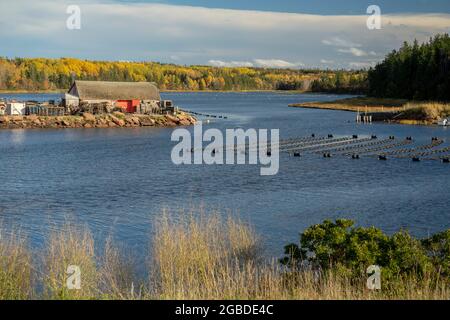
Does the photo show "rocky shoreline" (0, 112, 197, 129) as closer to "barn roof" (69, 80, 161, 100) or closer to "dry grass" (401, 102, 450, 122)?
"barn roof" (69, 80, 161, 100)

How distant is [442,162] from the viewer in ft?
130

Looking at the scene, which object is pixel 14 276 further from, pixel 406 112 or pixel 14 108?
pixel 406 112

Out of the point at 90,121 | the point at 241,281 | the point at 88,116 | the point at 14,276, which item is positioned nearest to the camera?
the point at 241,281

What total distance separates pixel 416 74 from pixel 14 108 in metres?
63.0

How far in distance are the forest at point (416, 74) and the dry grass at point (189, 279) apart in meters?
86.2

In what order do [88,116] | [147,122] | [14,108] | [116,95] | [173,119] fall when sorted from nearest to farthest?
1. [88,116]
2. [14,108]
3. [147,122]
4. [173,119]
5. [116,95]

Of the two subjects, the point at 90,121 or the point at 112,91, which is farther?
the point at 112,91

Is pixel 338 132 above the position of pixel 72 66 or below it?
below

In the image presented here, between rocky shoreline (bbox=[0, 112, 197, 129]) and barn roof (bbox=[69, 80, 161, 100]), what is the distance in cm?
279

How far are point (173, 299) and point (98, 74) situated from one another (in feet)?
615

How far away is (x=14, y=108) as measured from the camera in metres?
69.1

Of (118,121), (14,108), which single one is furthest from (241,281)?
(14,108)
